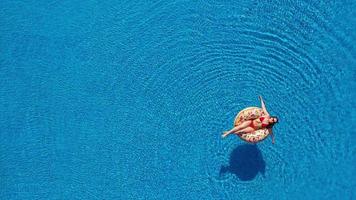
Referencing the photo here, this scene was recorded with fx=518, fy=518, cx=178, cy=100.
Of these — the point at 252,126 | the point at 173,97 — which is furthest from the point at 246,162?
the point at 173,97

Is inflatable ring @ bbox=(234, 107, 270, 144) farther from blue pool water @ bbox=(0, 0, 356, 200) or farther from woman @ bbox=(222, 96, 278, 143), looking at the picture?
blue pool water @ bbox=(0, 0, 356, 200)

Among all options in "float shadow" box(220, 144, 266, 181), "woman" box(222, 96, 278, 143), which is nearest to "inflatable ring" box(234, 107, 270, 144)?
"woman" box(222, 96, 278, 143)

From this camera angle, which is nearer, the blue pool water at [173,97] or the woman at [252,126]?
the woman at [252,126]

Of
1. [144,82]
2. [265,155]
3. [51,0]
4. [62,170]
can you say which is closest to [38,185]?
[62,170]

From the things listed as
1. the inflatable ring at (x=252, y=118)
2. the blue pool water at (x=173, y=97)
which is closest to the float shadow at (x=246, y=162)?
the blue pool water at (x=173, y=97)

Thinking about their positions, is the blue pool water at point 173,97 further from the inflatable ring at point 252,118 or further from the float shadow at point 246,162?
the inflatable ring at point 252,118

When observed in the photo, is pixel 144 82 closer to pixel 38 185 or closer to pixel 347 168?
pixel 38 185

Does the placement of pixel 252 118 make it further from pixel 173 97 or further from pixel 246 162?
pixel 173 97
